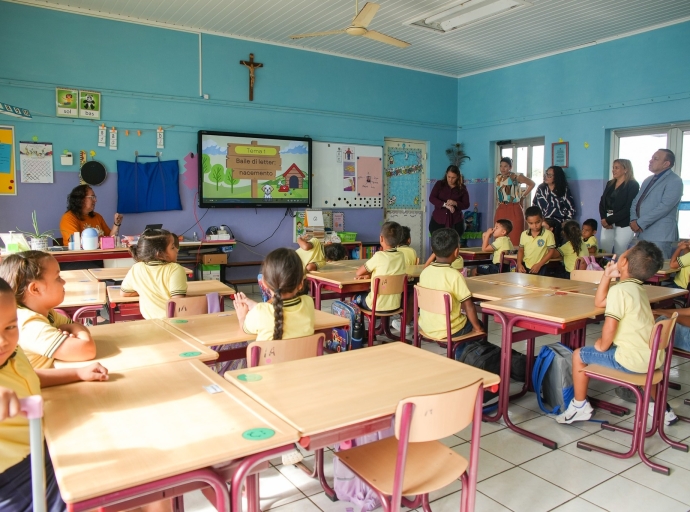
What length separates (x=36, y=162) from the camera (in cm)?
630

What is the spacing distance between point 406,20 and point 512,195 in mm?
3300

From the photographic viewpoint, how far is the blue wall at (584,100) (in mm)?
6891

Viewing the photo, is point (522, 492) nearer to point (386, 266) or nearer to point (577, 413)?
point (577, 413)

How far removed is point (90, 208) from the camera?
600 cm

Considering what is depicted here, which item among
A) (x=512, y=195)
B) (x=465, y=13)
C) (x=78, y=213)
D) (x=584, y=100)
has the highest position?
(x=465, y=13)

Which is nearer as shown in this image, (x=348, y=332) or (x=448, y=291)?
(x=448, y=291)

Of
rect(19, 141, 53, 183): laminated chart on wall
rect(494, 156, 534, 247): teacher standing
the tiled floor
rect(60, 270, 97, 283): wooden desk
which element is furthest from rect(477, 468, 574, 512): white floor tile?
rect(494, 156, 534, 247): teacher standing

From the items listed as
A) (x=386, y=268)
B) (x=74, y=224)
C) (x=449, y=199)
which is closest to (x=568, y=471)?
(x=386, y=268)

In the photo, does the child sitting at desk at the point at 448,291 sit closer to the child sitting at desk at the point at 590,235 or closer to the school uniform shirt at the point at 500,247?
the school uniform shirt at the point at 500,247

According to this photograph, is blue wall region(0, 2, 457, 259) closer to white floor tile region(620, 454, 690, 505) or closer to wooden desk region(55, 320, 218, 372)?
wooden desk region(55, 320, 218, 372)

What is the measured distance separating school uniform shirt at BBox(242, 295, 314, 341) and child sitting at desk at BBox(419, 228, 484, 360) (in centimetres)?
138

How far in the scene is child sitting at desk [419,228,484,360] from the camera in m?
3.54

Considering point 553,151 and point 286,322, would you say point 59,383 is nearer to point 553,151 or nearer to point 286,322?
point 286,322

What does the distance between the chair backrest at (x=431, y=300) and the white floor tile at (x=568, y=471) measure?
3.34 feet
